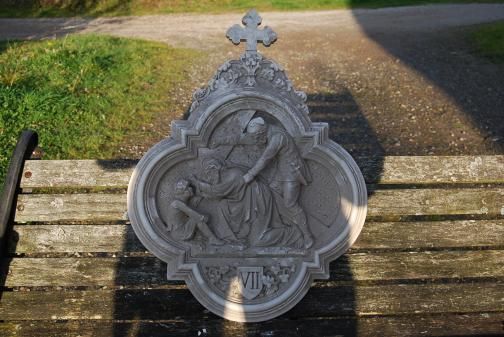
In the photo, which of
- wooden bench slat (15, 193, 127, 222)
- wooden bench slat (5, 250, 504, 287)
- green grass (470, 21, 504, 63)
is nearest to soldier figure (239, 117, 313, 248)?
wooden bench slat (5, 250, 504, 287)

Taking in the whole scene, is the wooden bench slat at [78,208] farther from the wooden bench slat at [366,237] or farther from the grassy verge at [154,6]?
the grassy verge at [154,6]

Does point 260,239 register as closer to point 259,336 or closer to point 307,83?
point 259,336

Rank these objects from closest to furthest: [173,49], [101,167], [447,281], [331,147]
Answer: [331,147] < [101,167] < [447,281] < [173,49]

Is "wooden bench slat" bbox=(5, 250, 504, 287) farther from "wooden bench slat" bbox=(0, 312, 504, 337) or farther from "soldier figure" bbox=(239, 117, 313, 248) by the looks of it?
"soldier figure" bbox=(239, 117, 313, 248)

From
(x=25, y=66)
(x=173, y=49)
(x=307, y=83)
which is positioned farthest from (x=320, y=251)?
(x=173, y=49)

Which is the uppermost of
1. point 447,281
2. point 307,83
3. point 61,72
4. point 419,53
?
point 447,281

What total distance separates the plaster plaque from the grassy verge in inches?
512

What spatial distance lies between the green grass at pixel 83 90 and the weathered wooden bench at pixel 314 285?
2.47 metres

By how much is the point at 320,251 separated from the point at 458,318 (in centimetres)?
73

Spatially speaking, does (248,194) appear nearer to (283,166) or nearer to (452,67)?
(283,166)

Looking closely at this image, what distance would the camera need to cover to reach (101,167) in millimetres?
2730

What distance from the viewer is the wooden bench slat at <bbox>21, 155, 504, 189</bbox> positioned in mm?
2711

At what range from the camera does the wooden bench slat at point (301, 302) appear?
265cm

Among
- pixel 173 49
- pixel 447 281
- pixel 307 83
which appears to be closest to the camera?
pixel 447 281
